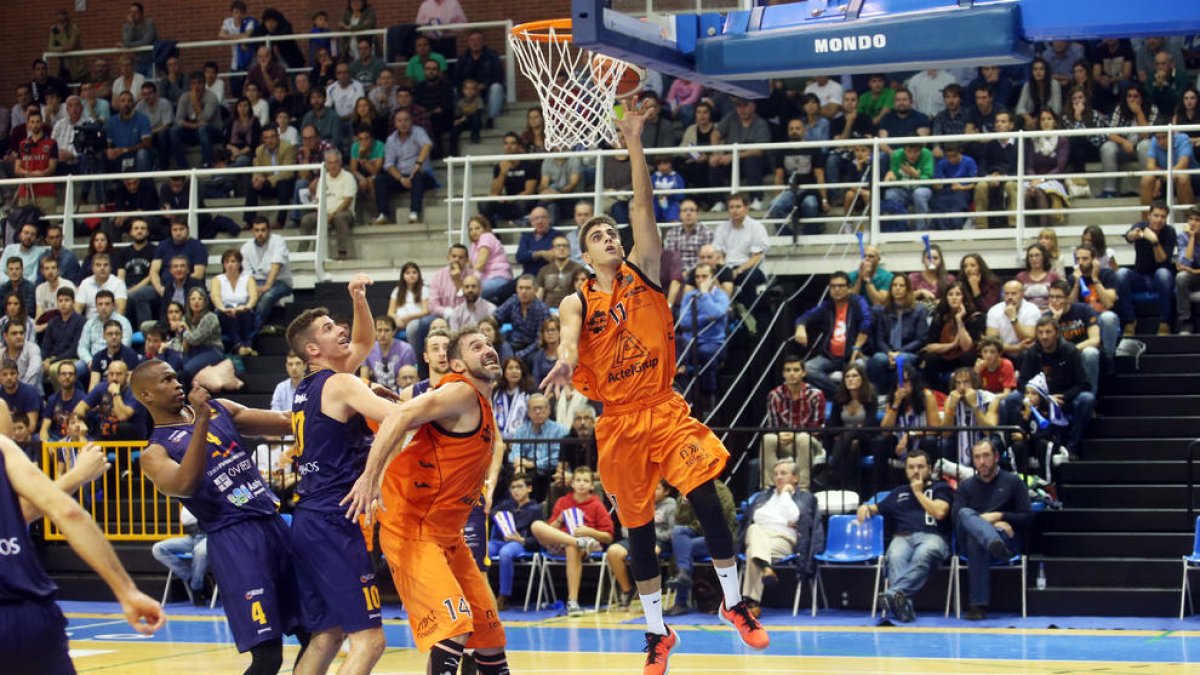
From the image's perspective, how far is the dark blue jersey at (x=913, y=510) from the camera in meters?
13.8

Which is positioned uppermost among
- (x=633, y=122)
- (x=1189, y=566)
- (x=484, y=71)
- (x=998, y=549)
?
(x=484, y=71)

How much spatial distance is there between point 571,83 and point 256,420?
9.80 feet

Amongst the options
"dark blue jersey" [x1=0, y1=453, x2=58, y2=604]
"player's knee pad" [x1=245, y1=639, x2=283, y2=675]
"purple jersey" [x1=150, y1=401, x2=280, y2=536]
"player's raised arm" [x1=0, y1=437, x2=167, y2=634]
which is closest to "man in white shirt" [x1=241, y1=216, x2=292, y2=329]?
"purple jersey" [x1=150, y1=401, x2=280, y2=536]

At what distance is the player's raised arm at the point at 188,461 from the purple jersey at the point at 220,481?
6 centimetres

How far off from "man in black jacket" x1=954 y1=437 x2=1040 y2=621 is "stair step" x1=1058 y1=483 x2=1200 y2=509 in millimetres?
1193

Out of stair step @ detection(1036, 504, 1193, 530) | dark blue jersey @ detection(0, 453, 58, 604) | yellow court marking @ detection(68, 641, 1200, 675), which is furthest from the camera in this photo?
stair step @ detection(1036, 504, 1193, 530)

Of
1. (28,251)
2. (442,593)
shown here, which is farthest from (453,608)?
(28,251)

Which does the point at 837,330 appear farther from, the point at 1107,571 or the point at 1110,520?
the point at 1107,571

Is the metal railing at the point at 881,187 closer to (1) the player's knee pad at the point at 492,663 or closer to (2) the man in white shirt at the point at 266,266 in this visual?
(2) the man in white shirt at the point at 266,266

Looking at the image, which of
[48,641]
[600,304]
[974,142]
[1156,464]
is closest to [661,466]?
[600,304]

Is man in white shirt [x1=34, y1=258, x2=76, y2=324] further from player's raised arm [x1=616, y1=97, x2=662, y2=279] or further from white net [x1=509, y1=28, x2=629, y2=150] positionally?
player's raised arm [x1=616, y1=97, x2=662, y2=279]

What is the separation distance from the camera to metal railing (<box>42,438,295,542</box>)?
16.3 metres

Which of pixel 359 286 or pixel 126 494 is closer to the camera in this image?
pixel 359 286

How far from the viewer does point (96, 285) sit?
1947cm
